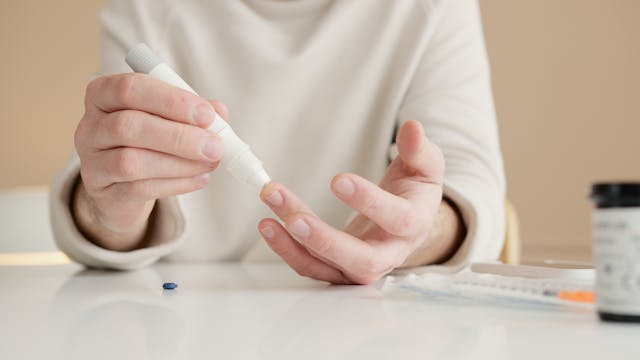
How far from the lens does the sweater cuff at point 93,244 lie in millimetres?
855

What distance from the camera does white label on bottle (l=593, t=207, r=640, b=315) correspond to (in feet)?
1.33

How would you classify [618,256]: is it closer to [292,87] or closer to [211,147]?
[211,147]


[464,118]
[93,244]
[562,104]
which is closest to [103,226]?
A: [93,244]

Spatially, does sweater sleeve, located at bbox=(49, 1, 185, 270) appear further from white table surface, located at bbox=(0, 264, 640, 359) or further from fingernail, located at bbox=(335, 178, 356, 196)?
fingernail, located at bbox=(335, 178, 356, 196)

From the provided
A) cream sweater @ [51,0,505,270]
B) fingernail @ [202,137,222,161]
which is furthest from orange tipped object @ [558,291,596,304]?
cream sweater @ [51,0,505,270]

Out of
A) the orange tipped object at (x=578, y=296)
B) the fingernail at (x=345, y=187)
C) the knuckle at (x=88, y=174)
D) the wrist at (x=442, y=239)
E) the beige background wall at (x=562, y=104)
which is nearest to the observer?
the orange tipped object at (x=578, y=296)

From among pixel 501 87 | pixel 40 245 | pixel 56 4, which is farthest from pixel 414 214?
pixel 56 4

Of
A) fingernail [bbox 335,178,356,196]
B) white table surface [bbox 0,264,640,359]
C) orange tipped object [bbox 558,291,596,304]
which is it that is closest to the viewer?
white table surface [bbox 0,264,640,359]

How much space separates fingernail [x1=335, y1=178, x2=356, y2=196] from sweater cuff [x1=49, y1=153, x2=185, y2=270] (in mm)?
301

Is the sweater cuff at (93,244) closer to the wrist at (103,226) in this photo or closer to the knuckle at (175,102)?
the wrist at (103,226)

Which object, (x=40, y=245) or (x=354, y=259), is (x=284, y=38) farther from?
(x=40, y=245)

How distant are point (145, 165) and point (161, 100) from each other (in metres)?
0.06

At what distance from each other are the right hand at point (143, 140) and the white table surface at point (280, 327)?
89 mm

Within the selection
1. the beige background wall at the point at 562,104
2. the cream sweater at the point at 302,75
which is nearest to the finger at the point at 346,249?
the cream sweater at the point at 302,75
